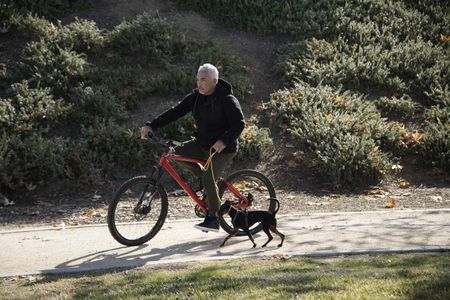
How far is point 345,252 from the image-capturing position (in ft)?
24.5

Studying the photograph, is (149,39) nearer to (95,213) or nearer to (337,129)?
(337,129)

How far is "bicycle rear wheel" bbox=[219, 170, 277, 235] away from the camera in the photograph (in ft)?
27.3

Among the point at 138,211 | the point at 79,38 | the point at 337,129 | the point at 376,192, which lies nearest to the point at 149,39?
the point at 79,38

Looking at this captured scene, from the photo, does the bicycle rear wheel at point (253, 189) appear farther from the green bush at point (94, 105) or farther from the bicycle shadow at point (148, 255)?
the green bush at point (94, 105)

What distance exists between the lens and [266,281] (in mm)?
6180

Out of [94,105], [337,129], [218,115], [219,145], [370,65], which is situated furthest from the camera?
[370,65]

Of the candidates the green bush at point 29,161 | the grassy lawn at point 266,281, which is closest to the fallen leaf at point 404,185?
the grassy lawn at point 266,281

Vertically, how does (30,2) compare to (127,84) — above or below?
above

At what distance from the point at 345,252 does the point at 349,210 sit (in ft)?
8.41

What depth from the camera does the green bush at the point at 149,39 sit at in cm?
1455

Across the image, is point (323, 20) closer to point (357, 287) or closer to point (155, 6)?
point (155, 6)

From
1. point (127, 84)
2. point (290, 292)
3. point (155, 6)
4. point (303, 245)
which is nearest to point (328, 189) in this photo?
point (303, 245)

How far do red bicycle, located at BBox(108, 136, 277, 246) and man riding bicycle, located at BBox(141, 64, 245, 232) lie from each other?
0.55 feet

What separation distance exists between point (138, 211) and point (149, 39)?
301 inches
